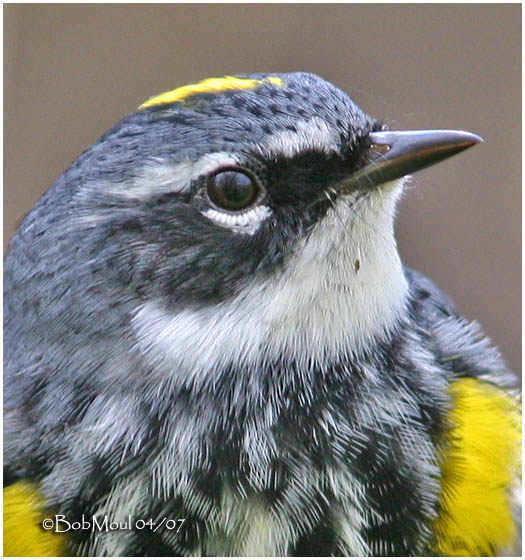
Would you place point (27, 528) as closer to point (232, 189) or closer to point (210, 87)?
point (232, 189)

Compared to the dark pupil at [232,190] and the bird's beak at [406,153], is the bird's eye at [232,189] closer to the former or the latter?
the dark pupil at [232,190]

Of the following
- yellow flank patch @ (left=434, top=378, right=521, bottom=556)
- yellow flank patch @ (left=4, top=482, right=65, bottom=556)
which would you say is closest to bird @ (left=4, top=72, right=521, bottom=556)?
yellow flank patch @ (left=4, top=482, right=65, bottom=556)

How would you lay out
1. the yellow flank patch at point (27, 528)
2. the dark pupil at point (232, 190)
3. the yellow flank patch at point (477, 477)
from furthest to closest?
the yellow flank patch at point (477, 477), the yellow flank patch at point (27, 528), the dark pupil at point (232, 190)

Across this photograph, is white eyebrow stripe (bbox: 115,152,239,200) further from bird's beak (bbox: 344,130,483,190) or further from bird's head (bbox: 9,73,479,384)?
bird's beak (bbox: 344,130,483,190)

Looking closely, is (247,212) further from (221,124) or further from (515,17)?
(515,17)

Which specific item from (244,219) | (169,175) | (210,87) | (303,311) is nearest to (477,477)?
(303,311)

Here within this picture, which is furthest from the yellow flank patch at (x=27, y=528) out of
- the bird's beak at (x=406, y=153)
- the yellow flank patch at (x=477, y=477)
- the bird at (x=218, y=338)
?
the bird's beak at (x=406, y=153)

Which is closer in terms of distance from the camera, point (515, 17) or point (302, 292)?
point (302, 292)

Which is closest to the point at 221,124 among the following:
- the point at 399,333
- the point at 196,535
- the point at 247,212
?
the point at 247,212
